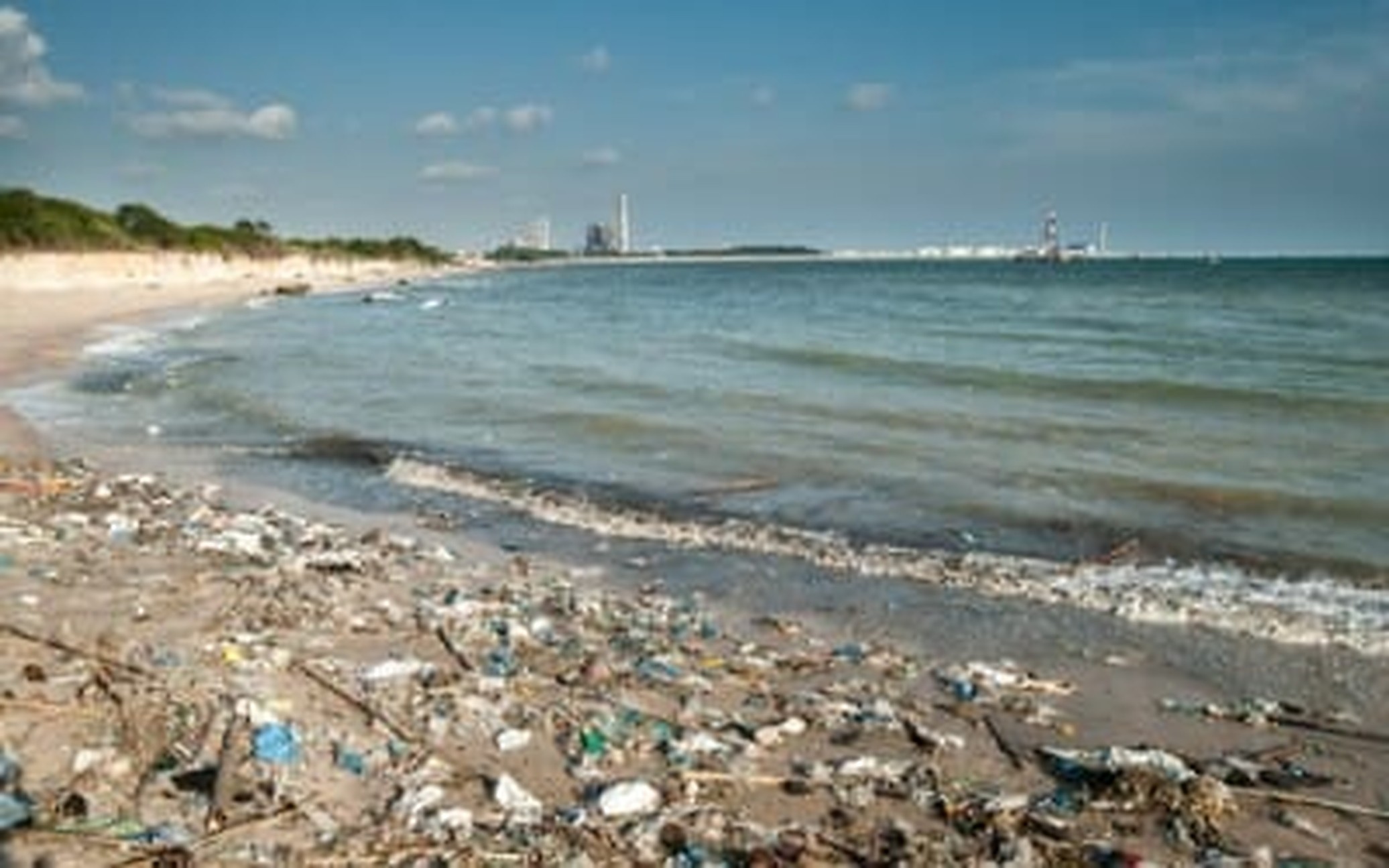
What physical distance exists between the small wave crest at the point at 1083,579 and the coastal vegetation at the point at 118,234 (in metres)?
52.7

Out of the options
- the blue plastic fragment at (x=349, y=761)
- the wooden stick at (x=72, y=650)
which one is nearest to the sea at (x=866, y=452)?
the blue plastic fragment at (x=349, y=761)

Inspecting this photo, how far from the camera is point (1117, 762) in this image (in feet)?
17.4

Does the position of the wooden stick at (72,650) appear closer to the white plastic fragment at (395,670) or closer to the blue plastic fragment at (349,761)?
the white plastic fragment at (395,670)

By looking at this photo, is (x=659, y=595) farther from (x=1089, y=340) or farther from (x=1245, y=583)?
(x=1089, y=340)

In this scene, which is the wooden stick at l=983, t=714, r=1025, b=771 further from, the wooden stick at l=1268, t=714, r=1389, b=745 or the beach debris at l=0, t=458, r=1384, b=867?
the wooden stick at l=1268, t=714, r=1389, b=745

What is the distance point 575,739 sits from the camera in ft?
17.8

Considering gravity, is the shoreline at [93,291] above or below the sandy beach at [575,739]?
above

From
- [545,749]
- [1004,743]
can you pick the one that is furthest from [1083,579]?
[545,749]

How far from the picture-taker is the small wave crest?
7840 mm

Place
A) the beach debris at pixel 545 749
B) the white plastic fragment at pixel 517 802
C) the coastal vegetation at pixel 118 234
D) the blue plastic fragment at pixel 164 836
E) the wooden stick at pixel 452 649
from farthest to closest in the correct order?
the coastal vegetation at pixel 118 234, the wooden stick at pixel 452 649, the white plastic fragment at pixel 517 802, the beach debris at pixel 545 749, the blue plastic fragment at pixel 164 836

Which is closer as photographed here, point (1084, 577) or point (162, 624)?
point (162, 624)

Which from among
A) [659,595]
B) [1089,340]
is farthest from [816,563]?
[1089,340]

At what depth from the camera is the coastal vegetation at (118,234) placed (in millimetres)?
55312

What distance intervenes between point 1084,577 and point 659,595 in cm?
352
